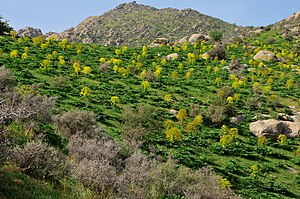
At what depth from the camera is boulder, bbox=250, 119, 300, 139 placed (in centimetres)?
2370

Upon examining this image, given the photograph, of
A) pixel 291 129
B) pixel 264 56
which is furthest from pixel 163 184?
pixel 264 56

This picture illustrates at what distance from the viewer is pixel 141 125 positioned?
22.3 metres

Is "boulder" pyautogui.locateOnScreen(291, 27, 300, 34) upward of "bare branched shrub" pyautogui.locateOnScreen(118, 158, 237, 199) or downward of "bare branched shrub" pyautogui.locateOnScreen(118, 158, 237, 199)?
upward

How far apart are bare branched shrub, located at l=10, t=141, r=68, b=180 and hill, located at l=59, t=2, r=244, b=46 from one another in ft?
282

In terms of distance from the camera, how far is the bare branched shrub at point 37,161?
10.4m

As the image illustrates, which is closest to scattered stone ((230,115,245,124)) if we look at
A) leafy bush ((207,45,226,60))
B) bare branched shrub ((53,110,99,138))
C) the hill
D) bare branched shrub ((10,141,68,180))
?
bare branched shrub ((53,110,99,138))

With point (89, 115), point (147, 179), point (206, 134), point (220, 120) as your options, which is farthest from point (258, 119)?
point (147, 179)

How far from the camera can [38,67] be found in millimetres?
33000

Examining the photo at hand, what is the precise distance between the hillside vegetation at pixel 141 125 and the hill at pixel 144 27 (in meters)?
54.1

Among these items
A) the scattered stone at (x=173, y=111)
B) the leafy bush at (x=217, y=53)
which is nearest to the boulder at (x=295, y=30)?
the leafy bush at (x=217, y=53)

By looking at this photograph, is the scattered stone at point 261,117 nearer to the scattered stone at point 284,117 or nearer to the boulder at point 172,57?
the scattered stone at point 284,117

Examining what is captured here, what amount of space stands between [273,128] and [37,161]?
19045 mm

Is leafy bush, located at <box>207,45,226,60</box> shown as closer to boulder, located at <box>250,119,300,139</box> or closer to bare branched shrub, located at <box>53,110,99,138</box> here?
boulder, located at <box>250,119,300,139</box>

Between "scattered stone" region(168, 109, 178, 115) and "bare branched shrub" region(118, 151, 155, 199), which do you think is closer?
"bare branched shrub" region(118, 151, 155, 199)
